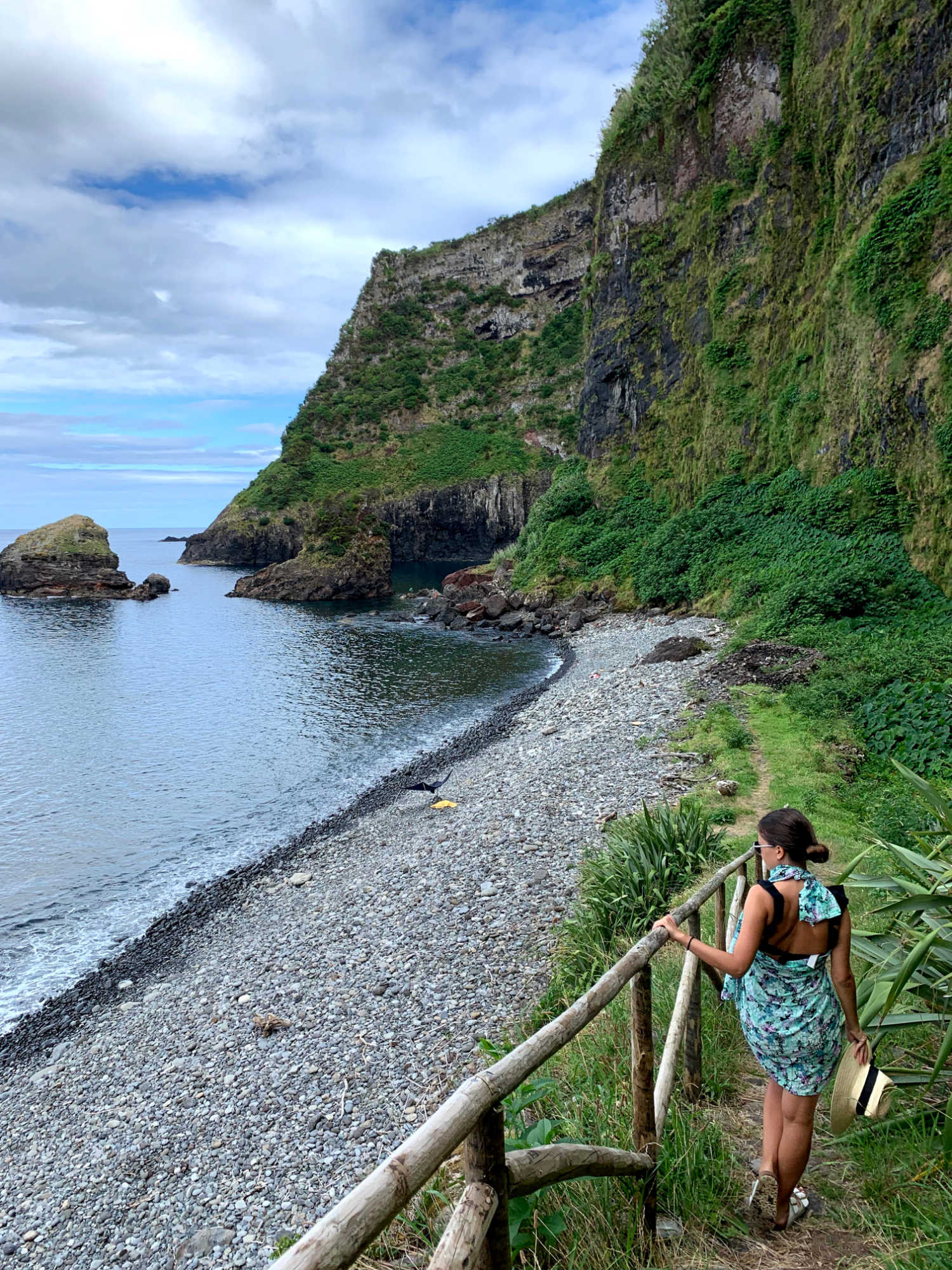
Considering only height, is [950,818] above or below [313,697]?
above

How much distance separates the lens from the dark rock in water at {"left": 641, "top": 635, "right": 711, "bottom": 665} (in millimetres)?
23219

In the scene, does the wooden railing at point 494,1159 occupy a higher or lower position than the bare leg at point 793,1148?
higher

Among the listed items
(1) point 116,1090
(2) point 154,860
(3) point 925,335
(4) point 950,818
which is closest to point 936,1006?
(4) point 950,818

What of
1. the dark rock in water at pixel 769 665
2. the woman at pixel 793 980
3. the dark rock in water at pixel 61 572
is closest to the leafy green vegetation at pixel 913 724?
the dark rock in water at pixel 769 665

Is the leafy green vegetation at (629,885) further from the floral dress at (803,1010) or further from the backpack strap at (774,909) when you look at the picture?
the backpack strap at (774,909)

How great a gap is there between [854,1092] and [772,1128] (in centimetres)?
55

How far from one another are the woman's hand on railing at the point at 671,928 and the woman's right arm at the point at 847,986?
2.49ft

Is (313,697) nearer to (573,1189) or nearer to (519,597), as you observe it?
(519,597)

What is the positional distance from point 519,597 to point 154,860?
29594mm

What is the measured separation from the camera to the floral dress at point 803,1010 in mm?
3641

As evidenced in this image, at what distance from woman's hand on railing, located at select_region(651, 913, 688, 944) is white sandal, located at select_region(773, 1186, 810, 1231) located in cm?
132

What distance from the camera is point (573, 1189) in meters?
3.44

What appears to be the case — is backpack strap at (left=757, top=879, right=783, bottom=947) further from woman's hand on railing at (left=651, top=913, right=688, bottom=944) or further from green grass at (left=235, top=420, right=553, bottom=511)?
green grass at (left=235, top=420, right=553, bottom=511)

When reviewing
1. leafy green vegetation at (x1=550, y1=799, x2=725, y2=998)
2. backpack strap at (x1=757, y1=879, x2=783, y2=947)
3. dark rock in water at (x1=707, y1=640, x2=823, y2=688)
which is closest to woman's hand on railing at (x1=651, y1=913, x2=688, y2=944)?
backpack strap at (x1=757, y1=879, x2=783, y2=947)
